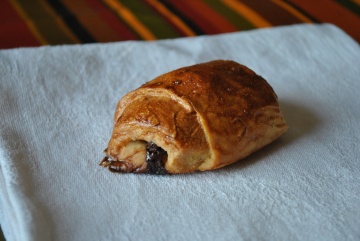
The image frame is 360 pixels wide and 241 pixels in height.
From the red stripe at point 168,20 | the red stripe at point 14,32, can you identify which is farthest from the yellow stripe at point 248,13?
A: the red stripe at point 14,32

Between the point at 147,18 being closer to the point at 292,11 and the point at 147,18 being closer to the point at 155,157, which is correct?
the point at 292,11

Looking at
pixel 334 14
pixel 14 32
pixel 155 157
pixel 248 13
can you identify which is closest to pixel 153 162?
pixel 155 157

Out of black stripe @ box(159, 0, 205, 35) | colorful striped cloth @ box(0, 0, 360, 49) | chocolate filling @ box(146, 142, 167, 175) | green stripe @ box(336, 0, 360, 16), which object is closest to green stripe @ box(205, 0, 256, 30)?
colorful striped cloth @ box(0, 0, 360, 49)

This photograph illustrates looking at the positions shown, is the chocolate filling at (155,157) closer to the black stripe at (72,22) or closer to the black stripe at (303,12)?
the black stripe at (72,22)

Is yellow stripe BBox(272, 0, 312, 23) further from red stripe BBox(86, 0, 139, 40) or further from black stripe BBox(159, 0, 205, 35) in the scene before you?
red stripe BBox(86, 0, 139, 40)

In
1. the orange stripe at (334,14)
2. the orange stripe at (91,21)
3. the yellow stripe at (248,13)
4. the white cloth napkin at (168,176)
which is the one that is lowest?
the white cloth napkin at (168,176)
